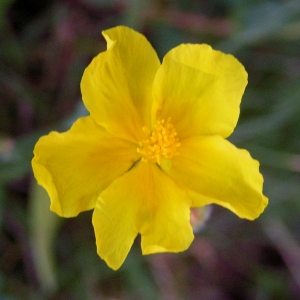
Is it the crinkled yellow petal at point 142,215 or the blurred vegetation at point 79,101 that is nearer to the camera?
the crinkled yellow petal at point 142,215

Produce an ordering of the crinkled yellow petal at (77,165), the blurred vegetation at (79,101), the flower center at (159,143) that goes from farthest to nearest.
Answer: the blurred vegetation at (79,101), the flower center at (159,143), the crinkled yellow petal at (77,165)

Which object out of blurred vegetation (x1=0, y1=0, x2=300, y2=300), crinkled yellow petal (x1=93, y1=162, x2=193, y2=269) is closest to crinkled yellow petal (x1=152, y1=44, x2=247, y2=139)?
crinkled yellow petal (x1=93, y1=162, x2=193, y2=269)

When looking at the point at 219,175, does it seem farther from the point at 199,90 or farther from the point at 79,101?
the point at 79,101

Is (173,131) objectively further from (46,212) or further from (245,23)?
(245,23)

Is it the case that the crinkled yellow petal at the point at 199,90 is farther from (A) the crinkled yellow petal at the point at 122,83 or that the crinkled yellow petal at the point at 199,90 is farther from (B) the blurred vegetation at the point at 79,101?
(B) the blurred vegetation at the point at 79,101

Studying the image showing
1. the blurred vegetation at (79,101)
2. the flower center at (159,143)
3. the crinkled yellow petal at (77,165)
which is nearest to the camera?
the crinkled yellow petal at (77,165)

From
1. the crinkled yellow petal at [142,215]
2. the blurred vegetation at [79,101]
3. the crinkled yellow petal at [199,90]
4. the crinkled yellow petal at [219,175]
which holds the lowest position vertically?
the blurred vegetation at [79,101]

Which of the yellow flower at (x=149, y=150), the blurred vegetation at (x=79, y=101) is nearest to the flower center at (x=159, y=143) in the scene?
the yellow flower at (x=149, y=150)

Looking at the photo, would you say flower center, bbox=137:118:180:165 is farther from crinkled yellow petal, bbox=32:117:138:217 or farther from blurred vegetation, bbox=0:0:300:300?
blurred vegetation, bbox=0:0:300:300
